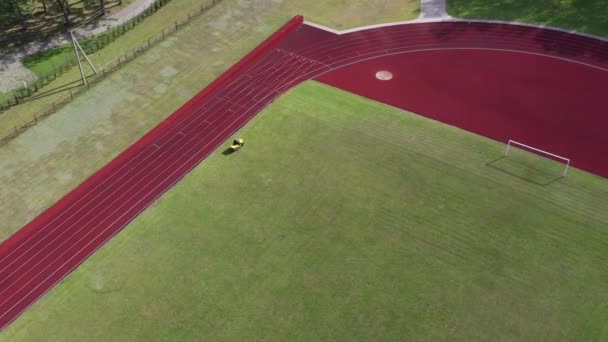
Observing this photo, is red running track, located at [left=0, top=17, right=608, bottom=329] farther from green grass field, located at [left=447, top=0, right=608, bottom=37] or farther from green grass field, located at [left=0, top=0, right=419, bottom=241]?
green grass field, located at [left=447, top=0, right=608, bottom=37]

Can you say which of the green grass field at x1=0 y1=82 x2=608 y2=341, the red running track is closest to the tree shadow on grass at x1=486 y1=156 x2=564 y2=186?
the green grass field at x1=0 y1=82 x2=608 y2=341

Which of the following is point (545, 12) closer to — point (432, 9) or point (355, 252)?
point (432, 9)

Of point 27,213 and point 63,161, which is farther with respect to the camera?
point 63,161

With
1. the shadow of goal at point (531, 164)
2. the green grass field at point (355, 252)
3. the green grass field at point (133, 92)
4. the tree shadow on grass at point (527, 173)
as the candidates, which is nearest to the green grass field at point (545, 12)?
the green grass field at point (133, 92)

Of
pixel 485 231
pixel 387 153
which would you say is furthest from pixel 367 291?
pixel 387 153

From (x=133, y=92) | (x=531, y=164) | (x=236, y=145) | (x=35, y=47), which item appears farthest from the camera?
(x=35, y=47)

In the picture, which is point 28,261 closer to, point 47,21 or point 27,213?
point 27,213

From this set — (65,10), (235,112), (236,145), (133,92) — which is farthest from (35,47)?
(236,145)
